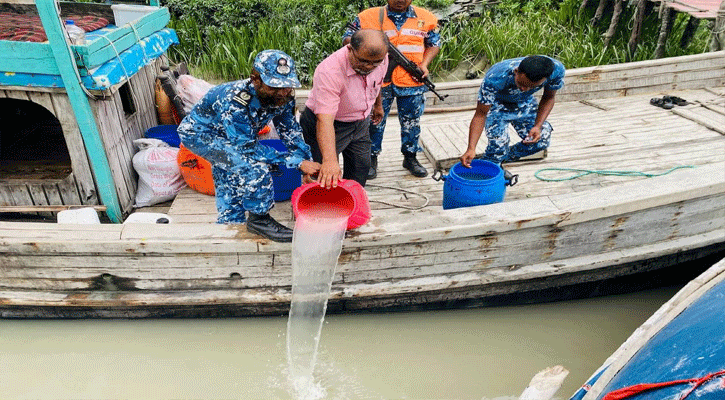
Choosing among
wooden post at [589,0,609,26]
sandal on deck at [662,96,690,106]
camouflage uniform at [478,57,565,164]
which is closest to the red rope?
camouflage uniform at [478,57,565,164]

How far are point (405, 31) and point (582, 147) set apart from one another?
2.13 m

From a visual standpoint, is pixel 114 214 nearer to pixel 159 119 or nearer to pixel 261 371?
pixel 159 119

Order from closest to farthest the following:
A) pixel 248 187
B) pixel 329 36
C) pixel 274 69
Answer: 1. pixel 274 69
2. pixel 248 187
3. pixel 329 36

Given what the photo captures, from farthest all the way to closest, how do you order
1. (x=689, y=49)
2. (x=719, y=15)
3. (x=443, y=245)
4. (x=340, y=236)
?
(x=689, y=49)
(x=719, y=15)
(x=443, y=245)
(x=340, y=236)

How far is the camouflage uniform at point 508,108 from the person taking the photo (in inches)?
153

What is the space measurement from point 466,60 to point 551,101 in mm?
3228

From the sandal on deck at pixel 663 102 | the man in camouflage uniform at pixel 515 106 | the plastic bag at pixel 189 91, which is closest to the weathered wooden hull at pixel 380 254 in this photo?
the man in camouflage uniform at pixel 515 106

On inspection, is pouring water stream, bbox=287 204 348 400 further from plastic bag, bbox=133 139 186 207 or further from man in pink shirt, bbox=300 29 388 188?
plastic bag, bbox=133 139 186 207

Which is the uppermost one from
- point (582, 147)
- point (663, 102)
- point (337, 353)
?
point (663, 102)

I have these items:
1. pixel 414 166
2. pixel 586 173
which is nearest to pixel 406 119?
pixel 414 166

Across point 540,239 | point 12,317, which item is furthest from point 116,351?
point 540,239

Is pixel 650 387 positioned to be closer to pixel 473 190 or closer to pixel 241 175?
pixel 473 190

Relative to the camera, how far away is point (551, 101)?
4.08 meters

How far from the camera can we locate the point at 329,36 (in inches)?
273
